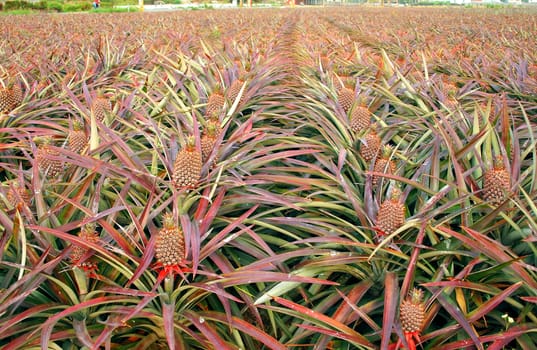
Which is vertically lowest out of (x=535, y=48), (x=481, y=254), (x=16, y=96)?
(x=481, y=254)

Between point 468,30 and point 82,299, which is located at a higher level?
point 468,30

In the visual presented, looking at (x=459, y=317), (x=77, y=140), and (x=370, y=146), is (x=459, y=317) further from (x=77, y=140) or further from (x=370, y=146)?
(x=77, y=140)

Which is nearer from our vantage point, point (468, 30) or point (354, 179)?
point (354, 179)

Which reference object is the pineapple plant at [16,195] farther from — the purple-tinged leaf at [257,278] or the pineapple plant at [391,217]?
the pineapple plant at [391,217]

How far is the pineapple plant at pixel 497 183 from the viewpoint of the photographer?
118 centimetres

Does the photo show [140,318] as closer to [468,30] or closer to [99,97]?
[99,97]

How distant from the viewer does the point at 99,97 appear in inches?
76.0

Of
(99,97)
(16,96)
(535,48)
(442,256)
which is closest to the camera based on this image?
(442,256)

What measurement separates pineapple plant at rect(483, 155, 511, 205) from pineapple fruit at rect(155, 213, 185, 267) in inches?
34.8

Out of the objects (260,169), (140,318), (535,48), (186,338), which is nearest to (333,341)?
(186,338)

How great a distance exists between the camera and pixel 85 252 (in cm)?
102

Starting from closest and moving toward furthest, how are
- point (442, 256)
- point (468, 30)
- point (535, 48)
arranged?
point (442, 256) < point (535, 48) < point (468, 30)

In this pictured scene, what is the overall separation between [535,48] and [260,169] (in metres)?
3.67

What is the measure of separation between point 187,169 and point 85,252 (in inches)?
14.4
